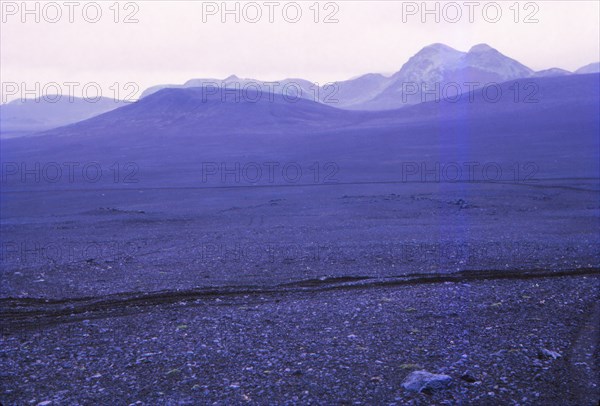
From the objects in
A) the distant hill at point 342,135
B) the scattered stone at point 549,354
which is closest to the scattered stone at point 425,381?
the scattered stone at point 549,354

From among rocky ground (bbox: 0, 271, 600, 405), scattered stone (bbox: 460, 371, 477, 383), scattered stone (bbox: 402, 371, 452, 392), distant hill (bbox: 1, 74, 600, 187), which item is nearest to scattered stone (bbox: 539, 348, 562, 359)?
rocky ground (bbox: 0, 271, 600, 405)

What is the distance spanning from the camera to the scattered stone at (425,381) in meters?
6.40

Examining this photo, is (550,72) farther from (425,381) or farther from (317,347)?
(425,381)

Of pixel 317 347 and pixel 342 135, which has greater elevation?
pixel 342 135

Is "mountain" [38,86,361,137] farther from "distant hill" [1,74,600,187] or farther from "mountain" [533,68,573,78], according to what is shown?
"mountain" [533,68,573,78]

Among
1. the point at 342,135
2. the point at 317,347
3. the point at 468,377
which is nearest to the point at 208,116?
the point at 342,135

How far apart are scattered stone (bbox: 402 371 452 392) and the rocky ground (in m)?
0.04

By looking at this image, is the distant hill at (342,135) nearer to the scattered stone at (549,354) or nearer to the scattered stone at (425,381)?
the scattered stone at (549,354)

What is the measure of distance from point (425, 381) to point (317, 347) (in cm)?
182

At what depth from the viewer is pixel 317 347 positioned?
795cm

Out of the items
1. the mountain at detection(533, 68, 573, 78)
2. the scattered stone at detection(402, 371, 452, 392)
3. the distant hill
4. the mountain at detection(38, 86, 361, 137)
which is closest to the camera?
the scattered stone at detection(402, 371, 452, 392)

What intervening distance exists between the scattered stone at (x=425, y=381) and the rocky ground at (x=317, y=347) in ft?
0.13

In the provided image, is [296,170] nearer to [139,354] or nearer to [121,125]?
[139,354]

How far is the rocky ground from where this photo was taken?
657 cm
